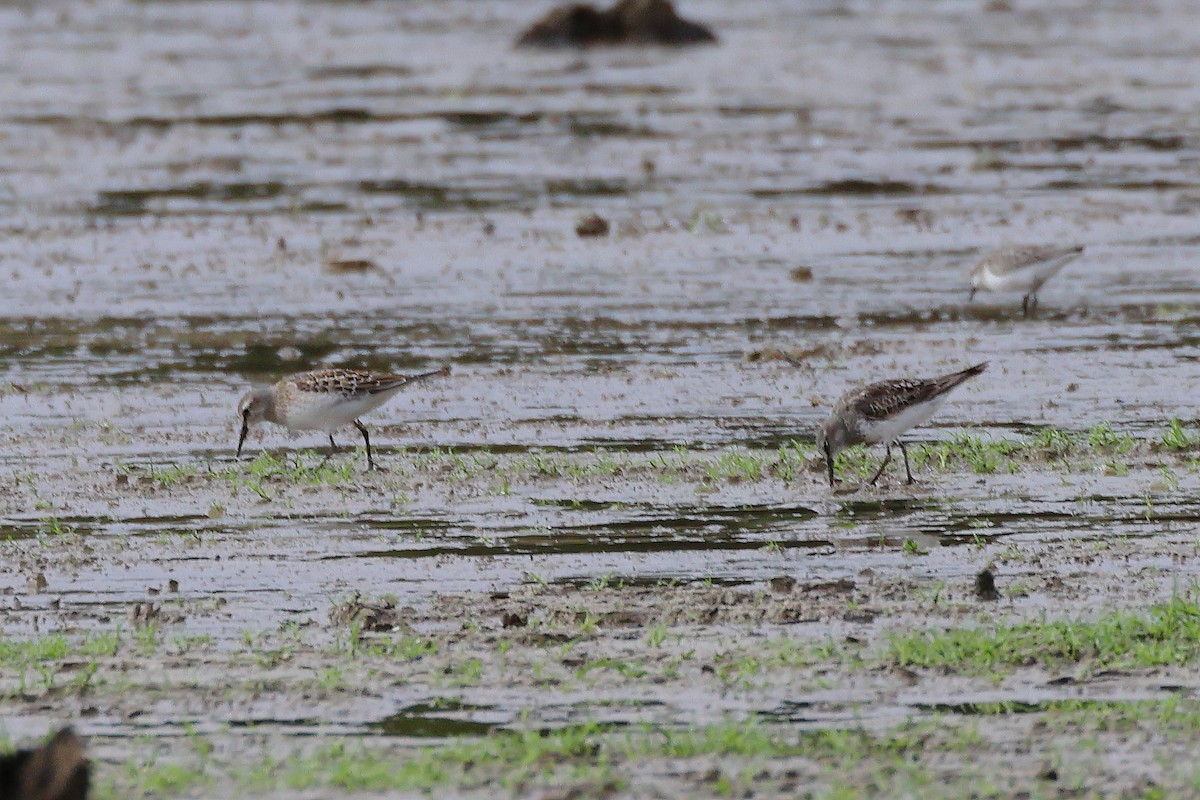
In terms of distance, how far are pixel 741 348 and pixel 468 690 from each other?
8.09 metres

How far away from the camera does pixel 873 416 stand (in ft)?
39.7

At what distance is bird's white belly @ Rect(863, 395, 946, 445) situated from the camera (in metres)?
12.1

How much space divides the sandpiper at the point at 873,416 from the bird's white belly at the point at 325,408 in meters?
2.68

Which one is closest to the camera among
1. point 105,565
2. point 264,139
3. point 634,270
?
point 105,565

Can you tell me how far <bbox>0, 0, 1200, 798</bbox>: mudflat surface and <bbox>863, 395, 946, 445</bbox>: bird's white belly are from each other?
33 cm

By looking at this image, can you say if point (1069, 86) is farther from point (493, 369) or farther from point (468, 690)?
point (468, 690)

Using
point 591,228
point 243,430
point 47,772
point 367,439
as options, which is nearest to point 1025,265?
point 591,228

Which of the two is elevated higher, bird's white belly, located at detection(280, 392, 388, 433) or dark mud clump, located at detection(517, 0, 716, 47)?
dark mud clump, located at detection(517, 0, 716, 47)

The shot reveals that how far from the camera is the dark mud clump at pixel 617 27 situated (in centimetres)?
4425

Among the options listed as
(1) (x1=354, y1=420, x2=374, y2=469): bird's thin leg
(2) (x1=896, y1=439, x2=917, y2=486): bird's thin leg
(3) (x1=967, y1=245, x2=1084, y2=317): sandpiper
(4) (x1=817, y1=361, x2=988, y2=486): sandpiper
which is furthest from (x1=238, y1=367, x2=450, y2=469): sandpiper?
(3) (x1=967, y1=245, x2=1084, y2=317): sandpiper

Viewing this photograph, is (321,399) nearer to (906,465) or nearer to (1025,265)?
(906,465)

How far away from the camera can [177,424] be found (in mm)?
14078

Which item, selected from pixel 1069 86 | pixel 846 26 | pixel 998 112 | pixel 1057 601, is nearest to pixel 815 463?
pixel 1057 601

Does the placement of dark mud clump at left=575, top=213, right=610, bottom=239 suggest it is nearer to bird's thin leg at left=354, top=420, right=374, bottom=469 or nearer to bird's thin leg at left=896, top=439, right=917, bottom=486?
bird's thin leg at left=354, top=420, right=374, bottom=469
